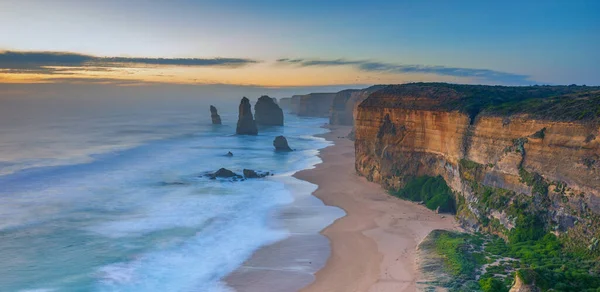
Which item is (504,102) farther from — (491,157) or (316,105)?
(316,105)

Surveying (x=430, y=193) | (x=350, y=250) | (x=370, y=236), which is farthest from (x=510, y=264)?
(x=430, y=193)

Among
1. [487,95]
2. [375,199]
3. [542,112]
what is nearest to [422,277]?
[542,112]

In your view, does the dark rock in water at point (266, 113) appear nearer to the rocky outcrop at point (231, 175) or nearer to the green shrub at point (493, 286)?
the rocky outcrop at point (231, 175)

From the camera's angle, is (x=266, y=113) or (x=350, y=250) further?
(x=266, y=113)

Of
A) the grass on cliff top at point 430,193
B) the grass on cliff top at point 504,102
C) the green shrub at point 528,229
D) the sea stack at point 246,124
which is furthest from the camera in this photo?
the sea stack at point 246,124

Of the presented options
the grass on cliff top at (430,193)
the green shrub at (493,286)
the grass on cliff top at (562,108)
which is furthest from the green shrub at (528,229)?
the grass on cliff top at (430,193)

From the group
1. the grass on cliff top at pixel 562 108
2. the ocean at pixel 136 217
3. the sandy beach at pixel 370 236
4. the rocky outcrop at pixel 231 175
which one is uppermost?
the grass on cliff top at pixel 562 108
